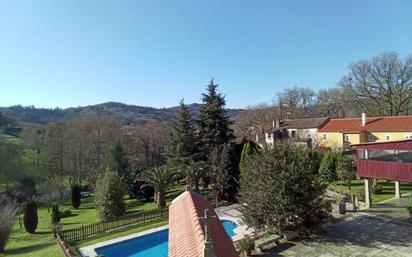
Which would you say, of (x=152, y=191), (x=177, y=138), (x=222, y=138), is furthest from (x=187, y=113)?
(x=152, y=191)

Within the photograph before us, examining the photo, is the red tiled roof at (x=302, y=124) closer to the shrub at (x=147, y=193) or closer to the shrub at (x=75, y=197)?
the shrub at (x=147, y=193)

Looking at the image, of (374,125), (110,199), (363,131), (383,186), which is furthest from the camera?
(374,125)

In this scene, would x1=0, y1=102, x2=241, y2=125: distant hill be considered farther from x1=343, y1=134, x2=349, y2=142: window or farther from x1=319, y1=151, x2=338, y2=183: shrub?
x1=319, y1=151, x2=338, y2=183: shrub

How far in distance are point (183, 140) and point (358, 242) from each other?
69.9ft

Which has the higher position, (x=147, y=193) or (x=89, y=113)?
(x=89, y=113)

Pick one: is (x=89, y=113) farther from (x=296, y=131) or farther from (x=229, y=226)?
(x=229, y=226)

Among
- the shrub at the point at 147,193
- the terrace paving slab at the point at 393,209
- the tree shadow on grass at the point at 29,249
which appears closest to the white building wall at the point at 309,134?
the terrace paving slab at the point at 393,209

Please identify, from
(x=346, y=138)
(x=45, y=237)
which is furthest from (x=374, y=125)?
(x=45, y=237)

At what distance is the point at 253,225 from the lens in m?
16.9

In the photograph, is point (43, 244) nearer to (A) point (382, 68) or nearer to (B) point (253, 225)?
(B) point (253, 225)

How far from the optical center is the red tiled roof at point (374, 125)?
39875mm

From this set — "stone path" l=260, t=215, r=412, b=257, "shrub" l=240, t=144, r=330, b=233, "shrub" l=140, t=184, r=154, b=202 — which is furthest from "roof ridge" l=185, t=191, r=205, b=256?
"shrub" l=140, t=184, r=154, b=202

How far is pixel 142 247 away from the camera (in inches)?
753

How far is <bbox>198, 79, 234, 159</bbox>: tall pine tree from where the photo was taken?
3334cm
